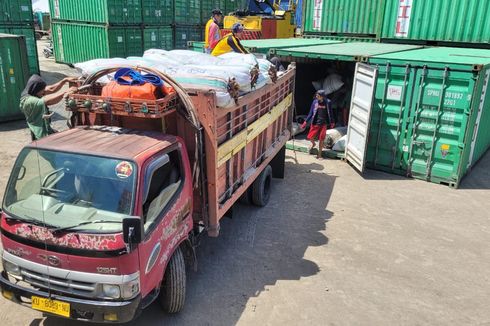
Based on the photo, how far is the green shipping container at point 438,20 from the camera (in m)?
10.9

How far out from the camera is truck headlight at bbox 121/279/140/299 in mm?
3625

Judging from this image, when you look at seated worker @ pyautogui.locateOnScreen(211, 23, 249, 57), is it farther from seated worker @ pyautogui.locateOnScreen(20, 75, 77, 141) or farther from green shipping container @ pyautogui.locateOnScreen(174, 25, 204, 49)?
green shipping container @ pyautogui.locateOnScreen(174, 25, 204, 49)

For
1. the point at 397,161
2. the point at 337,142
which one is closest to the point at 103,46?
the point at 337,142

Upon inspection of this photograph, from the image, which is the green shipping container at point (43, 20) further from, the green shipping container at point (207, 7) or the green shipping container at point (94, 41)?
the green shipping container at point (207, 7)

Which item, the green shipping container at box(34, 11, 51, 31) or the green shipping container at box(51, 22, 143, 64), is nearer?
the green shipping container at box(51, 22, 143, 64)

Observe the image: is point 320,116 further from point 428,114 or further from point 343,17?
point 343,17

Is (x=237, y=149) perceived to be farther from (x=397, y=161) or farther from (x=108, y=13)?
(x=108, y=13)

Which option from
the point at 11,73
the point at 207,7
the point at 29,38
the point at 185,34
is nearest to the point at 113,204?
the point at 11,73

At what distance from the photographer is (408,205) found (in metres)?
7.82

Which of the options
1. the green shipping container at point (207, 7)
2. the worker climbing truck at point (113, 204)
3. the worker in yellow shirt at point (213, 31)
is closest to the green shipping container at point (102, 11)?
the green shipping container at point (207, 7)

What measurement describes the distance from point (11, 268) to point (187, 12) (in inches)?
785

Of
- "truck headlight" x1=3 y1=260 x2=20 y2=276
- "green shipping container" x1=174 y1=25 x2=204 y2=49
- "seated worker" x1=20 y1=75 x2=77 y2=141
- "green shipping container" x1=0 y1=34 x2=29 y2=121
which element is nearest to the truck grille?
"truck headlight" x1=3 y1=260 x2=20 y2=276

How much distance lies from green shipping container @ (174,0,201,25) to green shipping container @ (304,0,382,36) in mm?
9087

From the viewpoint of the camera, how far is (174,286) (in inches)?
172
